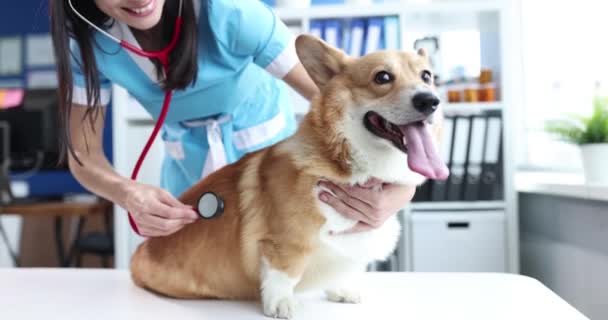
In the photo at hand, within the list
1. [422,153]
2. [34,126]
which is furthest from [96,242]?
[422,153]

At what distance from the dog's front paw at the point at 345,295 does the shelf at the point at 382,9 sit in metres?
1.70

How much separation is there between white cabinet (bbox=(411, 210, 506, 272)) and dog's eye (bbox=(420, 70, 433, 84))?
1389 mm

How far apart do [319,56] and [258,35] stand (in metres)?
0.23

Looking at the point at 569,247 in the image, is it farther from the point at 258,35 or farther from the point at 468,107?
the point at 258,35

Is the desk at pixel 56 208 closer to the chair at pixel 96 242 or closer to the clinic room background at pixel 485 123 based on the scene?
the clinic room background at pixel 485 123

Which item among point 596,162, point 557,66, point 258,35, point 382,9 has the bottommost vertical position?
point 596,162

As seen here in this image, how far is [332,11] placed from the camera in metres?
2.37

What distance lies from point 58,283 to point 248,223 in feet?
1.81

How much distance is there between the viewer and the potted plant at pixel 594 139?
1.69 m

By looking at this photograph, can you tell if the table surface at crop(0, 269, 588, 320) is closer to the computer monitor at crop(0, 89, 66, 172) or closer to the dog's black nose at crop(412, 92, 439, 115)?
the dog's black nose at crop(412, 92, 439, 115)

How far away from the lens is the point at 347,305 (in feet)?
3.12

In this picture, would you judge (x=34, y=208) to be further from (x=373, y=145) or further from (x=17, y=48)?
(x=373, y=145)

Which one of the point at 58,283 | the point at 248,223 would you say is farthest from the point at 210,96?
the point at 58,283

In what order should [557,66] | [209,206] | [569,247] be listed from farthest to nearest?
[557,66] → [569,247] → [209,206]
